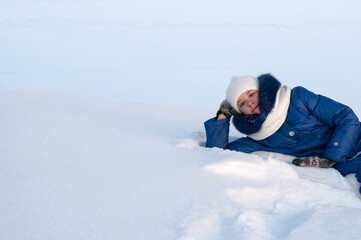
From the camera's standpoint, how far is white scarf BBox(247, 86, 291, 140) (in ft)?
7.48

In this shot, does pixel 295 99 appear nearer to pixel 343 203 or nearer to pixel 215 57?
pixel 343 203

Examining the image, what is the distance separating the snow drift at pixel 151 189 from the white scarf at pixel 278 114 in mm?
162

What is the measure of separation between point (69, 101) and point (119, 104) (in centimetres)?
35

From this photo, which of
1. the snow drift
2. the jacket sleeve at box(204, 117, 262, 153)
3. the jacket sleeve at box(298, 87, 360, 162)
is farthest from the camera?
the jacket sleeve at box(204, 117, 262, 153)

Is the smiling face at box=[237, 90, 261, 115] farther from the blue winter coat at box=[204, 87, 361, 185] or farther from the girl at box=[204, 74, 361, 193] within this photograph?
the blue winter coat at box=[204, 87, 361, 185]

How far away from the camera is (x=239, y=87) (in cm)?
229

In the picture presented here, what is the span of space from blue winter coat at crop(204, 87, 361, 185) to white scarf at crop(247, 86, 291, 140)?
40 mm

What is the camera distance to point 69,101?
11.1 ft

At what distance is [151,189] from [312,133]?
956mm

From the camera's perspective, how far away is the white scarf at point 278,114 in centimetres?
228

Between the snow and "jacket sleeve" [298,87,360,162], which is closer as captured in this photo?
the snow

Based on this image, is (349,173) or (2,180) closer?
(2,180)

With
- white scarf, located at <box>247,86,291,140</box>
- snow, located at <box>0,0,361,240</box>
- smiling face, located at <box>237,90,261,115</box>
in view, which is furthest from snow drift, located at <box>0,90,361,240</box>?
smiling face, located at <box>237,90,261,115</box>

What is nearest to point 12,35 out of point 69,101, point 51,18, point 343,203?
point 51,18
